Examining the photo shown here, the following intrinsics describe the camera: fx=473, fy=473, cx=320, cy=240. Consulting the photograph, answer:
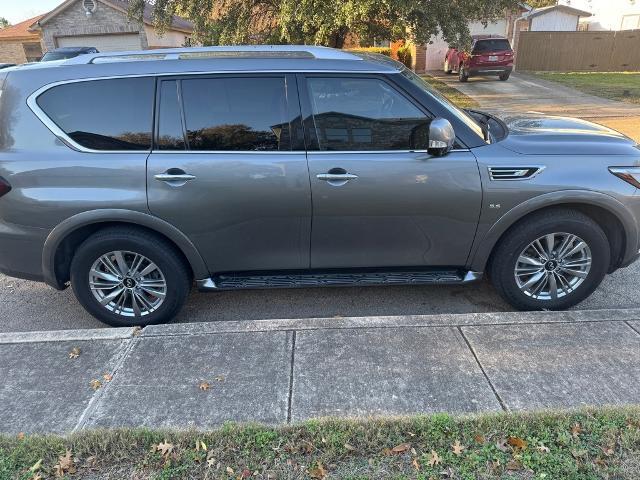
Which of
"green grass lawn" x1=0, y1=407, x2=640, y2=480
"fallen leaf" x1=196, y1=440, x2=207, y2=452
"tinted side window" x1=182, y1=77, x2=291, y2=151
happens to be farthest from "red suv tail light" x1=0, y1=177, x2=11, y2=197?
"fallen leaf" x1=196, y1=440, x2=207, y2=452

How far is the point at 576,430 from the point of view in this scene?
2346mm

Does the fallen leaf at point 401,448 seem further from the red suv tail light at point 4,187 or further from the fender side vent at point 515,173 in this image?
the red suv tail light at point 4,187

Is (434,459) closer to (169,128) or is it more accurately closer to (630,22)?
(169,128)

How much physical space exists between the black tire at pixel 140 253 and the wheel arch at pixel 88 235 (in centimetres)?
6

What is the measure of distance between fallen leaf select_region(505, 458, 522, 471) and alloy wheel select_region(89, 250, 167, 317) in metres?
2.49

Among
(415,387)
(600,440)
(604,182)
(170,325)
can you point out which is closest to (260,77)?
(170,325)

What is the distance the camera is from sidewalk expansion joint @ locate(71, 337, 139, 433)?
254 cm

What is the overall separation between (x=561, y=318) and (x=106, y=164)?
3.31 metres

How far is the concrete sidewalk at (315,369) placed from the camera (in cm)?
256

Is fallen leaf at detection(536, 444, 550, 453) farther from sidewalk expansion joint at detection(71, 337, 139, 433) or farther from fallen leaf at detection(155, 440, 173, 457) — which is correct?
sidewalk expansion joint at detection(71, 337, 139, 433)

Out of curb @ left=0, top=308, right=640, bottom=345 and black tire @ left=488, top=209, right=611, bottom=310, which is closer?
curb @ left=0, top=308, right=640, bottom=345

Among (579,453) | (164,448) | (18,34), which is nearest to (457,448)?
(579,453)

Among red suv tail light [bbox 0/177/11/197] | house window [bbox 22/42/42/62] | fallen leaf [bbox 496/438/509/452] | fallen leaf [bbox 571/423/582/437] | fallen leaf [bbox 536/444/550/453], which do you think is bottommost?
fallen leaf [bbox 496/438/509/452]

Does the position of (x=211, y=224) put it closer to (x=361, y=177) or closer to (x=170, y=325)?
(x=170, y=325)
